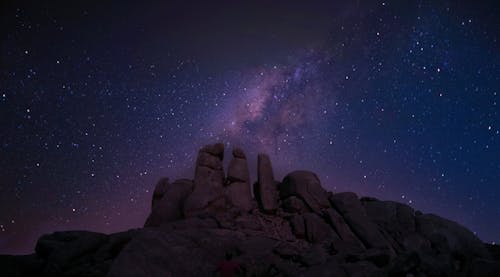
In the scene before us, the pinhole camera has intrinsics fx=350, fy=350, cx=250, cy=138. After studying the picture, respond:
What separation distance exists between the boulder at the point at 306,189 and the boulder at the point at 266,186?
1.30 m

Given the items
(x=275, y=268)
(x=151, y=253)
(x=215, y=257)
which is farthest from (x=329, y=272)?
(x=151, y=253)

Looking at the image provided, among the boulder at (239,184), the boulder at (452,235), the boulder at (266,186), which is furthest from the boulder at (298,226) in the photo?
the boulder at (452,235)

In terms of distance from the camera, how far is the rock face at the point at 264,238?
22.0 m

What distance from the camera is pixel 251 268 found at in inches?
894

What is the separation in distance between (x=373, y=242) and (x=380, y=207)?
625 cm

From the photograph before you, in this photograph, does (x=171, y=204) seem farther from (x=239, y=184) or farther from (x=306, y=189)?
(x=306, y=189)

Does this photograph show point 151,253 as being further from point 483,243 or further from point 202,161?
point 483,243

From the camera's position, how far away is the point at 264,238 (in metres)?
A: 27.5

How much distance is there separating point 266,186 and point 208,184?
6424mm

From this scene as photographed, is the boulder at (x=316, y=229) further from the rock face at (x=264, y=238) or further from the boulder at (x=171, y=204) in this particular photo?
the boulder at (x=171, y=204)

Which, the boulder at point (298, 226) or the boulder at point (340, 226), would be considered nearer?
the boulder at point (340, 226)

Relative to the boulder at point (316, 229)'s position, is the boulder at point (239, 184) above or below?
above

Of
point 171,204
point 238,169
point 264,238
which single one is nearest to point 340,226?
point 264,238

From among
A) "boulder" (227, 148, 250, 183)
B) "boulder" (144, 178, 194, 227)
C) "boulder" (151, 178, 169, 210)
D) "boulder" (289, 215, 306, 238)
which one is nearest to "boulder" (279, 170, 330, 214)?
"boulder" (289, 215, 306, 238)
